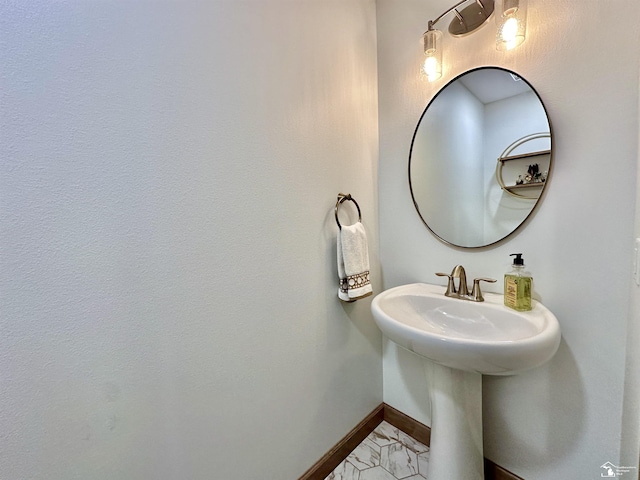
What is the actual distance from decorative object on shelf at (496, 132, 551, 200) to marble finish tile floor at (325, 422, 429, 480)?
126 centimetres

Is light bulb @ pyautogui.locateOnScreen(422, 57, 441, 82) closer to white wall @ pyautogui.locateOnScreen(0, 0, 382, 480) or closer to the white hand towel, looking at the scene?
white wall @ pyautogui.locateOnScreen(0, 0, 382, 480)

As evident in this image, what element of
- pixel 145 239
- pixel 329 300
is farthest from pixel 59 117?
pixel 329 300

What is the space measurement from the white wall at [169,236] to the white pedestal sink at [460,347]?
38 centimetres

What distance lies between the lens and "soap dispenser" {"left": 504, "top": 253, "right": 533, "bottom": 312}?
913 millimetres

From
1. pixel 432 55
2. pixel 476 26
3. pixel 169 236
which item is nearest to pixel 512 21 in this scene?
pixel 476 26

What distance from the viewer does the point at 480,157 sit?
1.11 meters

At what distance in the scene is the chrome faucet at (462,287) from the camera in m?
1.04

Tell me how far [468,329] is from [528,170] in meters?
0.64

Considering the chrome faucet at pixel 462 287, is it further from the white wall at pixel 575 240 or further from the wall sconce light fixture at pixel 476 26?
the wall sconce light fixture at pixel 476 26

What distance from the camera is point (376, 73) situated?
1.39 meters

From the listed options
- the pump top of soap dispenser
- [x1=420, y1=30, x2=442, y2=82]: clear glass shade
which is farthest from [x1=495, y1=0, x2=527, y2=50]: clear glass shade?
the pump top of soap dispenser

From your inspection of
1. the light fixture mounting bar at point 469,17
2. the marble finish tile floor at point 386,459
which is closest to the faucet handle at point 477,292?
the marble finish tile floor at point 386,459

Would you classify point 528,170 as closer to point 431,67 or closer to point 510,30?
point 510,30

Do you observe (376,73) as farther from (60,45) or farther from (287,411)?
(287,411)
